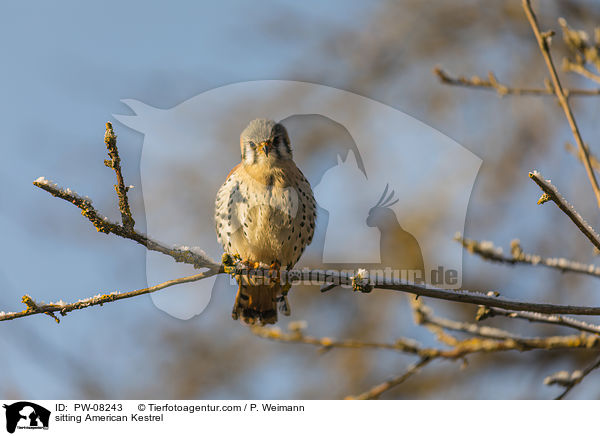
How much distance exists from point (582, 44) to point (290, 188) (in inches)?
95.4

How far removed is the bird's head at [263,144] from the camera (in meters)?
4.04

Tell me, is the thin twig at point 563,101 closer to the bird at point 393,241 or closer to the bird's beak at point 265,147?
the bird's beak at point 265,147

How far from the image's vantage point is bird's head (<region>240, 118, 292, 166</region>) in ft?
13.3

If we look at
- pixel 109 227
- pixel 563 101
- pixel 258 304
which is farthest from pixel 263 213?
pixel 563 101

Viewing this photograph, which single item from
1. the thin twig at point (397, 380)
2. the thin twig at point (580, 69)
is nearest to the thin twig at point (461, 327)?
the thin twig at point (397, 380)

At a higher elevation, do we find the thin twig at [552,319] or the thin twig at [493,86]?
the thin twig at [493,86]

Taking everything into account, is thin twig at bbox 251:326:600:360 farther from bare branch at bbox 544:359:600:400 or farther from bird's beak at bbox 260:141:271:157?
bird's beak at bbox 260:141:271:157

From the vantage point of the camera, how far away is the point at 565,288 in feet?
16.5

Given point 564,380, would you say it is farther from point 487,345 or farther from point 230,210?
point 230,210
